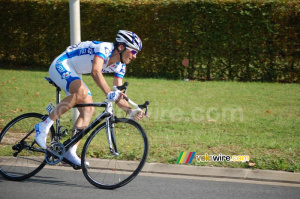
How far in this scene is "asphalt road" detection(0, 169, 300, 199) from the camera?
500 cm

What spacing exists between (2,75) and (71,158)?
10205mm

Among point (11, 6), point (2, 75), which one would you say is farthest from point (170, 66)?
point (11, 6)

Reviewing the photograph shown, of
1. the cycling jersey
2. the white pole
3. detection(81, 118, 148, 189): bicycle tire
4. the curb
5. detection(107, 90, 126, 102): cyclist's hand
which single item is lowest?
the curb

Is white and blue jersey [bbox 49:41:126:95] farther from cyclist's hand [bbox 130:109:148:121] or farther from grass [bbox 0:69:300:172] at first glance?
grass [bbox 0:69:300:172]

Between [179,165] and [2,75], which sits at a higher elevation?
[2,75]

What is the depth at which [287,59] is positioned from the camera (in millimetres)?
13742

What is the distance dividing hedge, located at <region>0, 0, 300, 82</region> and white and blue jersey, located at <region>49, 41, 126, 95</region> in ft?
29.9

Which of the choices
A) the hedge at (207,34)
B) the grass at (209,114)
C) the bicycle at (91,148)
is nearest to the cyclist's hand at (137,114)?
the bicycle at (91,148)

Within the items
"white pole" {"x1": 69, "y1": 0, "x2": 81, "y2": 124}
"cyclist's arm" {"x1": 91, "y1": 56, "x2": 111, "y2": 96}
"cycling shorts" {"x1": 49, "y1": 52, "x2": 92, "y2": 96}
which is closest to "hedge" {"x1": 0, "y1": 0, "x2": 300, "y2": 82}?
"white pole" {"x1": 69, "y1": 0, "x2": 81, "y2": 124}

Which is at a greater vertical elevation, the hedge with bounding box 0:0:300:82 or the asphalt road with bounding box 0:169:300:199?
the hedge with bounding box 0:0:300:82

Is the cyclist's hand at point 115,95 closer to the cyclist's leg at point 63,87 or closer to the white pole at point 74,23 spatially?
the cyclist's leg at point 63,87

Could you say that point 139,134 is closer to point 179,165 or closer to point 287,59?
point 179,165

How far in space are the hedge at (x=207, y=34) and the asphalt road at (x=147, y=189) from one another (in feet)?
29.8

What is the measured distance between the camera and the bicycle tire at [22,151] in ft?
18.2
